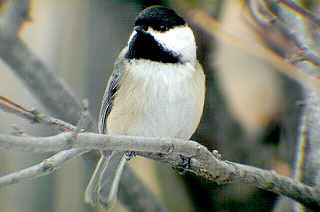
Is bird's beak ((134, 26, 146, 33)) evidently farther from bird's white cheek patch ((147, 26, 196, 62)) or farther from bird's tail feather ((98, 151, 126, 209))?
bird's tail feather ((98, 151, 126, 209))

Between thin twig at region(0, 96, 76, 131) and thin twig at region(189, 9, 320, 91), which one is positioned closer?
thin twig at region(0, 96, 76, 131)

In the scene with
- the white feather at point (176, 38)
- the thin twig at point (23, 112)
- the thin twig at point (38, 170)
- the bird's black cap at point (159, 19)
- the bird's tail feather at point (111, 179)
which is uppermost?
the bird's black cap at point (159, 19)

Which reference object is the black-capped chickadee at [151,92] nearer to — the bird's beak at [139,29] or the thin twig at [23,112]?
the bird's beak at [139,29]

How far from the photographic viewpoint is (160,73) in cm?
81

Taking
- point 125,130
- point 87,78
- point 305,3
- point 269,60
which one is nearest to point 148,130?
point 125,130

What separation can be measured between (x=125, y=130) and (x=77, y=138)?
1.08ft

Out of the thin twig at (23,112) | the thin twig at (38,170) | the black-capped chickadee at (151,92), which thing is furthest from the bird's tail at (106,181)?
the thin twig at (23,112)

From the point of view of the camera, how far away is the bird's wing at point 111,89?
84 centimetres

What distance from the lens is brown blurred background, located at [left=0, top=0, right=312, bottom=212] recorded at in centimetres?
73

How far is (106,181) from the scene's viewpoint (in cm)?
86

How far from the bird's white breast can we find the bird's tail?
2.9 inches

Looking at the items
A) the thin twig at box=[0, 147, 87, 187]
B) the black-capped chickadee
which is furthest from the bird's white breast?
the thin twig at box=[0, 147, 87, 187]

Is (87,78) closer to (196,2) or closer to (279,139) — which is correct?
(196,2)

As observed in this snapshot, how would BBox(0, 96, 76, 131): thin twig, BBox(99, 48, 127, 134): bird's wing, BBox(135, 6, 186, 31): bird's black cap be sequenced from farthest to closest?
BBox(99, 48, 127, 134): bird's wing → BBox(135, 6, 186, 31): bird's black cap → BBox(0, 96, 76, 131): thin twig
